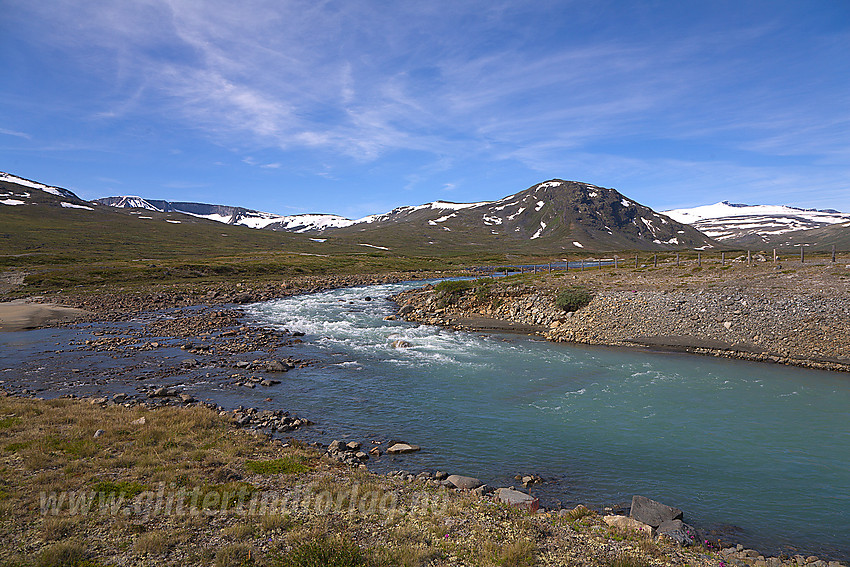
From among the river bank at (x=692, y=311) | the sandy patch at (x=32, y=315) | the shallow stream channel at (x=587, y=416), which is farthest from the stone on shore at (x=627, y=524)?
the sandy patch at (x=32, y=315)

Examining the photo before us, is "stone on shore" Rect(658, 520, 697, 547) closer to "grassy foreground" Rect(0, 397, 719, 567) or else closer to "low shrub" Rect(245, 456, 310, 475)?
"grassy foreground" Rect(0, 397, 719, 567)

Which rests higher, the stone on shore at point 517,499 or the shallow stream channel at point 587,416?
the stone on shore at point 517,499

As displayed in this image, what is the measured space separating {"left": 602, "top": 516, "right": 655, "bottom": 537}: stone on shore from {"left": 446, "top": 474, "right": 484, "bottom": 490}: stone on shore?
3524mm

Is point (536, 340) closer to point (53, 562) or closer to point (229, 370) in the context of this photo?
point (229, 370)

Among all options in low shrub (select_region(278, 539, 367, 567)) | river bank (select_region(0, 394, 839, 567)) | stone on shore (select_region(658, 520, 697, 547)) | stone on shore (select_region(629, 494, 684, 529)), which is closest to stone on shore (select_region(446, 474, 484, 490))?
river bank (select_region(0, 394, 839, 567))

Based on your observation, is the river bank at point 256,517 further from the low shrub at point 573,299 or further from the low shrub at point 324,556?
the low shrub at point 573,299

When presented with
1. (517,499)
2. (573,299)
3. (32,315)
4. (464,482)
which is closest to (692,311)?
(573,299)

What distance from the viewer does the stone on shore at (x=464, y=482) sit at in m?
12.3

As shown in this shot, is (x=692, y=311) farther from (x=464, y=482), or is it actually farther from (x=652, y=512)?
(x=464, y=482)

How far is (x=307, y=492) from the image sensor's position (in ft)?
36.8

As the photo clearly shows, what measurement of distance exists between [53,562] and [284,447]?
710cm

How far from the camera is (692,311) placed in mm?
31438

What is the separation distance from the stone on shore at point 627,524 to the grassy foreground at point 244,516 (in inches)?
13.8

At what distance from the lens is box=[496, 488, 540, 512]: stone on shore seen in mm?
11125
